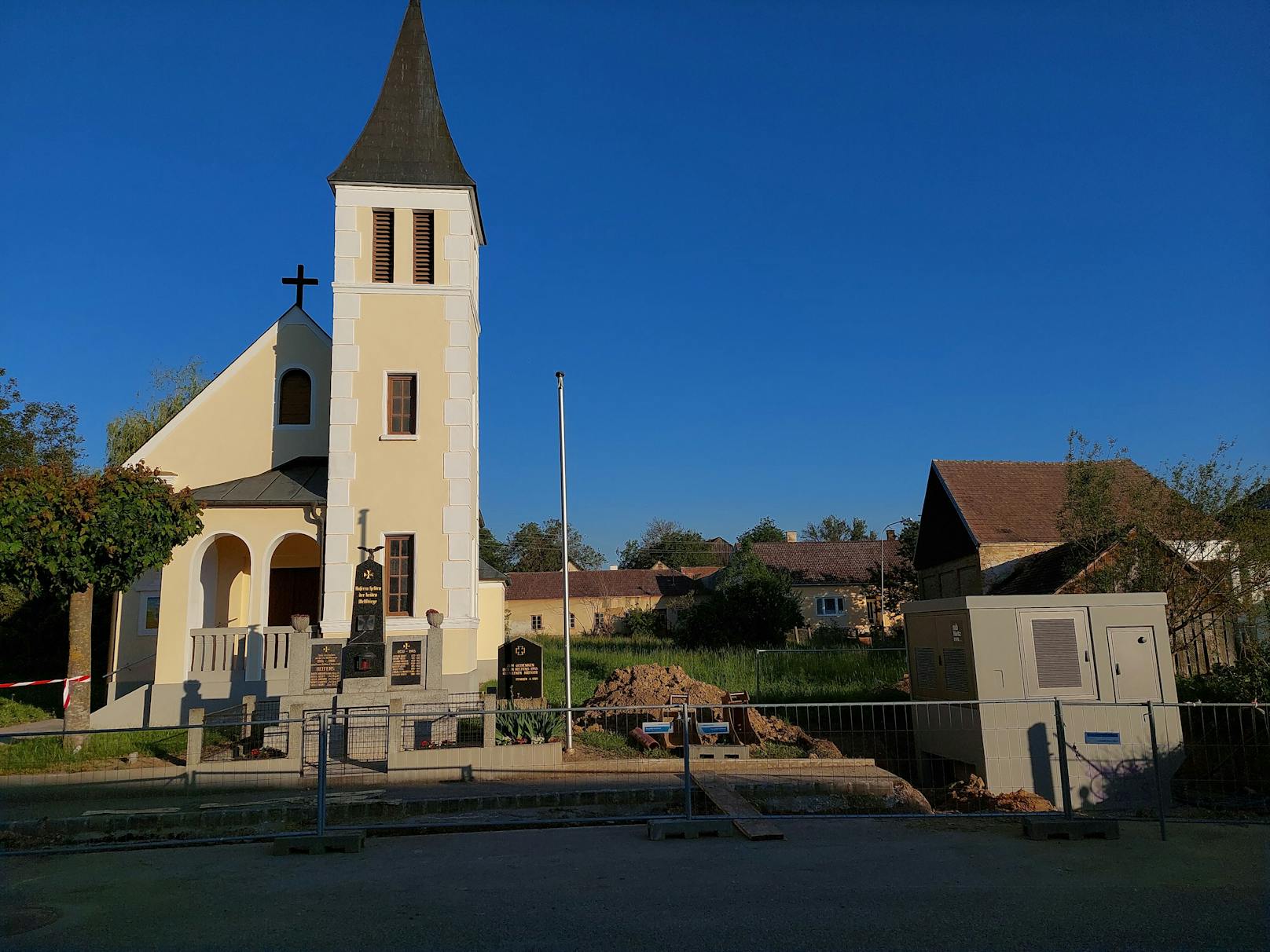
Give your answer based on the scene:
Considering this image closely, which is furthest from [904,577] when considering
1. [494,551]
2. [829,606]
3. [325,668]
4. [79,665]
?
[494,551]

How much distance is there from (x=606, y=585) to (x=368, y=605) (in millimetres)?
45946

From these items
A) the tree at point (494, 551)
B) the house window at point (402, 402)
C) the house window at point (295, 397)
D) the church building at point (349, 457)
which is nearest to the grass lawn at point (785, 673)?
the church building at point (349, 457)

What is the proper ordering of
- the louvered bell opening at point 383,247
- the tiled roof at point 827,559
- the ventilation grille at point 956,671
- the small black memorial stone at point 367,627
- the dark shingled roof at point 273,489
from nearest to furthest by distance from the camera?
the ventilation grille at point 956,671 < the small black memorial stone at point 367,627 < the dark shingled roof at point 273,489 < the louvered bell opening at point 383,247 < the tiled roof at point 827,559

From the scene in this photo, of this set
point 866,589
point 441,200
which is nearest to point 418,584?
point 441,200

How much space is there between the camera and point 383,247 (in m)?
19.8

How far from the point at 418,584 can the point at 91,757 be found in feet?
20.9

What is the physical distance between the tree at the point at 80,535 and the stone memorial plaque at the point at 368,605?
381 cm

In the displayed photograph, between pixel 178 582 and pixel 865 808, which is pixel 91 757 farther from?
pixel 865 808

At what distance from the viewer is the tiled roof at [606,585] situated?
6059 cm

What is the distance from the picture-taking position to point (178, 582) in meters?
18.1

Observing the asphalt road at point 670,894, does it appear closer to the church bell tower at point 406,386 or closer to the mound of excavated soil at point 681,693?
the mound of excavated soil at point 681,693

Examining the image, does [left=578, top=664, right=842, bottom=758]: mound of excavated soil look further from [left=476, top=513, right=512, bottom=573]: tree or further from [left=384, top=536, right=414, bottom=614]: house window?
[left=476, top=513, right=512, bottom=573]: tree

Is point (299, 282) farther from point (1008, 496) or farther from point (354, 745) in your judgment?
point (1008, 496)

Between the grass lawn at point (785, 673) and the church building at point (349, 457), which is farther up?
the church building at point (349, 457)
